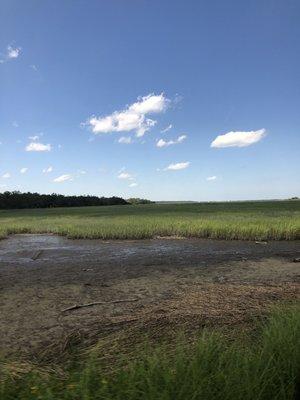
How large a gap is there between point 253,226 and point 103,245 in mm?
5317

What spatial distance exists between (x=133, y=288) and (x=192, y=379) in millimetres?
4806

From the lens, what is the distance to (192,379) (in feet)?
10.6

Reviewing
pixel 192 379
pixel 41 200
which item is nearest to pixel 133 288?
pixel 192 379

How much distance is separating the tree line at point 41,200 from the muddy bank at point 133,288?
1664 inches

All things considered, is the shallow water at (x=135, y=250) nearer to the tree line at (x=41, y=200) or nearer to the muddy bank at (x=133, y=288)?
the muddy bank at (x=133, y=288)

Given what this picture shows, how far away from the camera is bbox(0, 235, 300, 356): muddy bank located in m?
5.51

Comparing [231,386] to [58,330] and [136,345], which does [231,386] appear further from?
[58,330]

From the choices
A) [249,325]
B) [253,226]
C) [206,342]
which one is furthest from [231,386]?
[253,226]

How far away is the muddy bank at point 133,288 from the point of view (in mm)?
5512

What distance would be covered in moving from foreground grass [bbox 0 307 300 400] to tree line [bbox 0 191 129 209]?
5311 centimetres

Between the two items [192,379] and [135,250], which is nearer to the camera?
[192,379]

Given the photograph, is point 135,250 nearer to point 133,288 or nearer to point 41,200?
point 133,288

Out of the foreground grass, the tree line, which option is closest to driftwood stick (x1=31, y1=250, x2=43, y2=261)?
the foreground grass

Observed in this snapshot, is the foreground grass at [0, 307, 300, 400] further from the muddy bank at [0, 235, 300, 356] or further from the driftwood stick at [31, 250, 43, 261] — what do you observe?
the driftwood stick at [31, 250, 43, 261]
